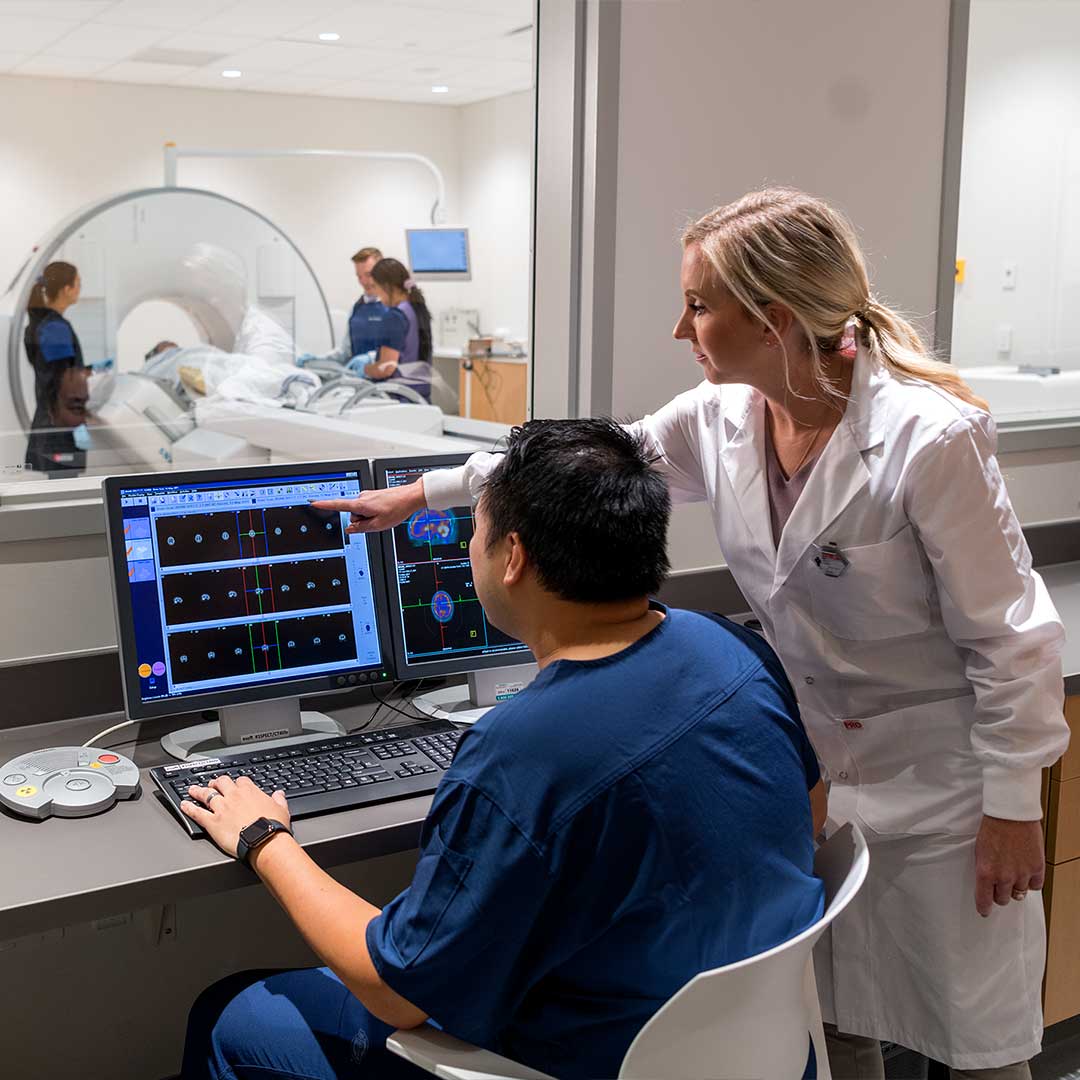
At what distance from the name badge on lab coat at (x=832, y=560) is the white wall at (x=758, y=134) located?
688 millimetres

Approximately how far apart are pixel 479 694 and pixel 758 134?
1.09 metres

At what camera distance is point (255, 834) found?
128 cm

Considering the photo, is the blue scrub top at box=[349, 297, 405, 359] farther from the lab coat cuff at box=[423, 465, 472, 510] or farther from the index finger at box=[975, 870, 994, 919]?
the index finger at box=[975, 870, 994, 919]

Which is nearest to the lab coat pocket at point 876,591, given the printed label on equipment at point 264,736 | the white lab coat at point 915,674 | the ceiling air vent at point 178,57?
the white lab coat at point 915,674

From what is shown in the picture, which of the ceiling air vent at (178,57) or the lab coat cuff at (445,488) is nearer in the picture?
the lab coat cuff at (445,488)

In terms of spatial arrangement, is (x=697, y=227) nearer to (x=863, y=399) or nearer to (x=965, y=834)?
(x=863, y=399)

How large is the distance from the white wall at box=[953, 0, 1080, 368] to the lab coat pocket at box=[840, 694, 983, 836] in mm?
1657

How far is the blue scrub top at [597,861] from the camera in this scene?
993 mm

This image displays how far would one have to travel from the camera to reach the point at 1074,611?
91.5 inches

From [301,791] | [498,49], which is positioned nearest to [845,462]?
[301,791]

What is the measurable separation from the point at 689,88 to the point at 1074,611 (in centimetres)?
122

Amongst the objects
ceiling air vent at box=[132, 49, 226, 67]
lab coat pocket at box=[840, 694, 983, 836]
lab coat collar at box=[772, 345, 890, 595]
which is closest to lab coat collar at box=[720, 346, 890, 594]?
lab coat collar at box=[772, 345, 890, 595]

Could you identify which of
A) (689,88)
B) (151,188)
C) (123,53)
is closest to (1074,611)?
(689,88)

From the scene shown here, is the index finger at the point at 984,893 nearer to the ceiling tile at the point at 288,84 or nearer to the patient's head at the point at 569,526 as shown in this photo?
the patient's head at the point at 569,526
